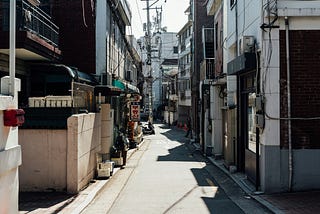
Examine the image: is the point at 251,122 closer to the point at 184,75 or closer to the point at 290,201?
the point at 290,201

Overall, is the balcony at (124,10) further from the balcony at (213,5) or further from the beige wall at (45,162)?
the beige wall at (45,162)

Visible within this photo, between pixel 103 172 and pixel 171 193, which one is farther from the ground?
pixel 103 172

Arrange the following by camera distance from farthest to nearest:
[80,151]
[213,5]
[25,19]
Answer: [213,5], [25,19], [80,151]

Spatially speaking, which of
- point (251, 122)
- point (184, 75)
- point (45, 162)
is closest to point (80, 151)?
point (45, 162)

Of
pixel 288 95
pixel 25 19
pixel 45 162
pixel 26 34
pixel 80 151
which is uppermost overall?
pixel 25 19

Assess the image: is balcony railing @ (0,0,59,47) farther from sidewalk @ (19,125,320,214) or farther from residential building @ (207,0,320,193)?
residential building @ (207,0,320,193)

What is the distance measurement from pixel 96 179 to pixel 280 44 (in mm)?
7686

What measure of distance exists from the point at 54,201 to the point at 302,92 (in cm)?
708

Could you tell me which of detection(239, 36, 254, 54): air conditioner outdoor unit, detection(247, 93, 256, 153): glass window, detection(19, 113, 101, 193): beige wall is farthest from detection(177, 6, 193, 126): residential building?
detection(19, 113, 101, 193): beige wall

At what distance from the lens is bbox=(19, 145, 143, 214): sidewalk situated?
944cm

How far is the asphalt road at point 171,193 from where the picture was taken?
32.7 ft

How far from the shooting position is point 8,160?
6.04m

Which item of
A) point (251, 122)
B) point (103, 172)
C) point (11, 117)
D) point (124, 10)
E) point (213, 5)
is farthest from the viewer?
point (124, 10)

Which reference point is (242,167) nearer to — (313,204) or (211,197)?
(211,197)
